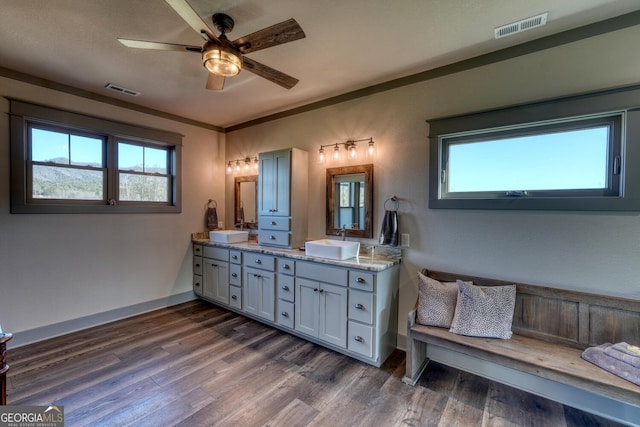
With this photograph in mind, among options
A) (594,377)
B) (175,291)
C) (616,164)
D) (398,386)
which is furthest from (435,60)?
(175,291)

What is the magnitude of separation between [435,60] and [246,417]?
3204 millimetres

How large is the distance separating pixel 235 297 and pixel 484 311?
2810 mm

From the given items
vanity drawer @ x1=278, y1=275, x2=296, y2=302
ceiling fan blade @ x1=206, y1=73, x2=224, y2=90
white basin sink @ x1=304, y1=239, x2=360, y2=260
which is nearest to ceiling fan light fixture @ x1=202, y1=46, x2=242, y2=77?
ceiling fan blade @ x1=206, y1=73, x2=224, y2=90

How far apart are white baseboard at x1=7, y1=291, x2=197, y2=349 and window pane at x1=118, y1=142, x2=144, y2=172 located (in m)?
1.81

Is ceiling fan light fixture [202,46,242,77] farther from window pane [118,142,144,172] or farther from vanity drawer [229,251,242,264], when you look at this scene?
window pane [118,142,144,172]

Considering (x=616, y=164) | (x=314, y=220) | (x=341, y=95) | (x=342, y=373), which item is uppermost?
(x=341, y=95)

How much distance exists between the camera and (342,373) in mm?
2406

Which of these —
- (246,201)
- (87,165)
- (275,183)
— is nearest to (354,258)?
(275,183)

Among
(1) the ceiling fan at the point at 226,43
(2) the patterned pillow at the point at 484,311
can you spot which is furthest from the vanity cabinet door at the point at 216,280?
(2) the patterned pillow at the point at 484,311

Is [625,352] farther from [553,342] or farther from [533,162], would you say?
[533,162]

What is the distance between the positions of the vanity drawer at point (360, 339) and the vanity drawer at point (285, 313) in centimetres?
74

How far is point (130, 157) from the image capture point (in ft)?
11.9

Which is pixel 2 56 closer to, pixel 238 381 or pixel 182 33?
pixel 182 33

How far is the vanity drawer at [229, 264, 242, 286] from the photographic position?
353 centimetres
